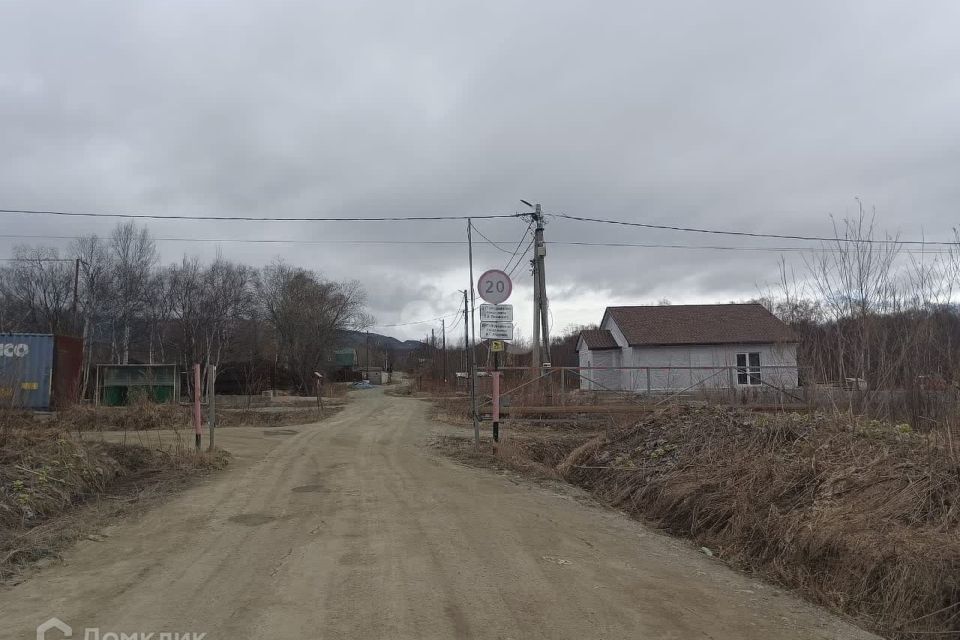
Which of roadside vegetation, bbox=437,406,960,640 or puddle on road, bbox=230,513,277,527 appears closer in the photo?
roadside vegetation, bbox=437,406,960,640

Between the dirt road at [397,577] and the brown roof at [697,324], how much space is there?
27.9 meters

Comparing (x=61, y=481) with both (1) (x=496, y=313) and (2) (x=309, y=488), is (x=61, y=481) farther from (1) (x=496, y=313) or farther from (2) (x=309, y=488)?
(1) (x=496, y=313)

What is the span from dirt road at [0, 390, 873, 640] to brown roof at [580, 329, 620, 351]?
29.7 m

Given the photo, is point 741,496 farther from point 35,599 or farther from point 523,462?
point 35,599

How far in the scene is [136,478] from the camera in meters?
9.58

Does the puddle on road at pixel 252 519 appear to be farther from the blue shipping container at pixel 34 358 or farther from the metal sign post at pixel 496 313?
the blue shipping container at pixel 34 358

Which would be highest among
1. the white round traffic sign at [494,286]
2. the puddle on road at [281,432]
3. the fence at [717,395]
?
the white round traffic sign at [494,286]

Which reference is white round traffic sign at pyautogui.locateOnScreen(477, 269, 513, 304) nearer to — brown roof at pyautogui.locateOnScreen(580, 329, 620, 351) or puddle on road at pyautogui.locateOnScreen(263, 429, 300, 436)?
puddle on road at pyautogui.locateOnScreen(263, 429, 300, 436)

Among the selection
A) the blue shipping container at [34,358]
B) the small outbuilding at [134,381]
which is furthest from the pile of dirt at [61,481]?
the small outbuilding at [134,381]

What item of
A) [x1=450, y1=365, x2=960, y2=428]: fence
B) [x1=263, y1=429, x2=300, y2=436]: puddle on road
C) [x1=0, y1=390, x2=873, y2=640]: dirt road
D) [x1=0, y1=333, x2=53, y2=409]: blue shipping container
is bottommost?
[x1=263, y1=429, x2=300, y2=436]: puddle on road

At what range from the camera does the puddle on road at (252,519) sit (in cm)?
671

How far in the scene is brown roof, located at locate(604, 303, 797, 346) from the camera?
112ft

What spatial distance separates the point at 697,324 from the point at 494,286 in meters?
26.5

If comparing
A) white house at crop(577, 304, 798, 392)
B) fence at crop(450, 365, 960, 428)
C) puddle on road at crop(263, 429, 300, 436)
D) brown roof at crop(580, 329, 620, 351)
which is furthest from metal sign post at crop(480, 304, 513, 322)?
brown roof at crop(580, 329, 620, 351)
